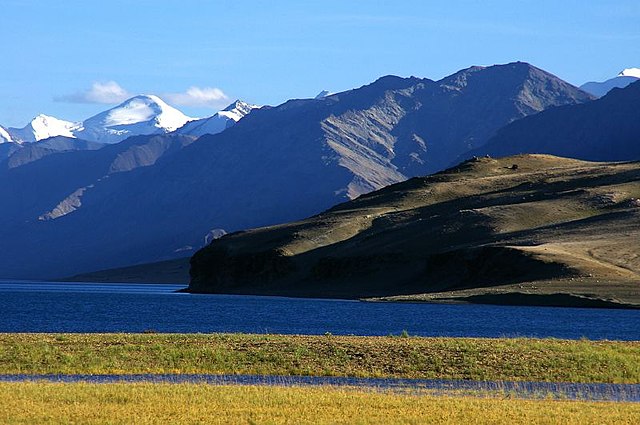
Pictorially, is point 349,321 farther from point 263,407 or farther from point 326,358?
point 263,407

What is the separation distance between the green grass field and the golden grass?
800 cm

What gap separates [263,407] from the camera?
141 feet

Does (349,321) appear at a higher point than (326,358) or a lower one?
lower

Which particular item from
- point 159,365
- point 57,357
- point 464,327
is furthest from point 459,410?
point 464,327

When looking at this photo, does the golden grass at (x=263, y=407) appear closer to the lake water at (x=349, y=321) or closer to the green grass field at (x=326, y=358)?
the green grass field at (x=326, y=358)

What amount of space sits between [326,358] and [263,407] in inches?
651

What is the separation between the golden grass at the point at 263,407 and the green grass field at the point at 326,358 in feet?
26.2

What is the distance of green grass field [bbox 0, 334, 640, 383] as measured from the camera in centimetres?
5628

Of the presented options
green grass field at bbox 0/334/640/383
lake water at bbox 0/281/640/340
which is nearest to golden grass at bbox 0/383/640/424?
green grass field at bbox 0/334/640/383

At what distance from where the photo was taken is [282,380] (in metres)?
54.1

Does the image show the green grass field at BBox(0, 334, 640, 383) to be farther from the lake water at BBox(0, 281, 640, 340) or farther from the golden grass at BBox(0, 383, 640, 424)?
the lake water at BBox(0, 281, 640, 340)

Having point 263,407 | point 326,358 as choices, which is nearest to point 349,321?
point 326,358

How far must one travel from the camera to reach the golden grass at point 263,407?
131ft

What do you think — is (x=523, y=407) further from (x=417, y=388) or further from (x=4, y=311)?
(x=4, y=311)
